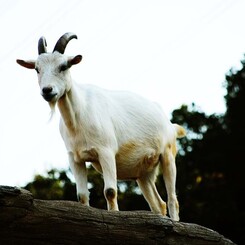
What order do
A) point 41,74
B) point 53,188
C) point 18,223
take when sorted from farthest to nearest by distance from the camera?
1. point 53,188
2. point 41,74
3. point 18,223

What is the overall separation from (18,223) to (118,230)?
1453 mm

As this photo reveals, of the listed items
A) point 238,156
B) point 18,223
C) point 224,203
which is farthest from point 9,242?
point 238,156

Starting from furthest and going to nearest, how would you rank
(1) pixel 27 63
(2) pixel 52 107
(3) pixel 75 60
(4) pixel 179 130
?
1. (4) pixel 179 130
2. (1) pixel 27 63
3. (2) pixel 52 107
4. (3) pixel 75 60

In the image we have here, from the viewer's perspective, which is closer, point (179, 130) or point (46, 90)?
point (46, 90)

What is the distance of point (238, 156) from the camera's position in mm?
35344

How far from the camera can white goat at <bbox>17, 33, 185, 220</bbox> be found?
34.2 ft

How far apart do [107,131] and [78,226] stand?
219 centimetres

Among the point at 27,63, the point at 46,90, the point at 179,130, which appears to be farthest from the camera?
the point at 179,130

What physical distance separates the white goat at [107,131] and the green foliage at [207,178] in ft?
50.7

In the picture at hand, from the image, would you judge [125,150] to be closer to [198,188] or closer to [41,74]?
[41,74]

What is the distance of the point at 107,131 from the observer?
35.7 feet

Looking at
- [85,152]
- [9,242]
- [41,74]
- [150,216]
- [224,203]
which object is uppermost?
[224,203]

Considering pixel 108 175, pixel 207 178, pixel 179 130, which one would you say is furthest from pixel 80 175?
pixel 207 178

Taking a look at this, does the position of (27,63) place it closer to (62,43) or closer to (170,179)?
(62,43)
